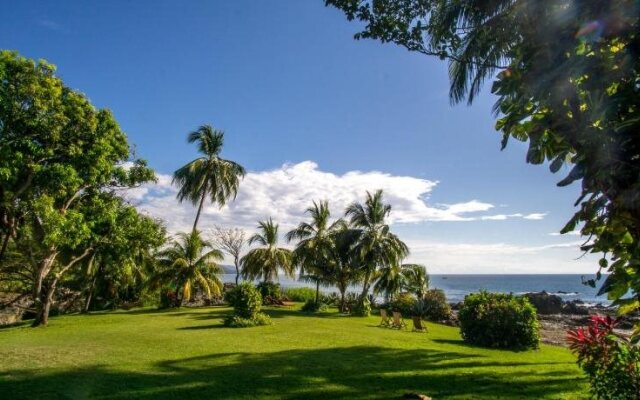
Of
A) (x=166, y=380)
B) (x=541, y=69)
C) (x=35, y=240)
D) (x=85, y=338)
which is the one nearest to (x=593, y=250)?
(x=541, y=69)

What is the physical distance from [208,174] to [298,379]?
89.8 feet

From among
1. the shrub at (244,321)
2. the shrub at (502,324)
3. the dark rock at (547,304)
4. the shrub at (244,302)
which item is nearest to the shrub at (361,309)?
the shrub at (244,321)

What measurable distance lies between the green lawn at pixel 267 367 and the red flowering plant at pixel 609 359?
186 centimetres

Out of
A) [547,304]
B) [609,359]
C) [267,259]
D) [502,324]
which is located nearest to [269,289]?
[267,259]

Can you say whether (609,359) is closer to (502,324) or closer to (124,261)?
(502,324)

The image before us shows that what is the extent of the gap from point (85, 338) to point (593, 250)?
15603 millimetres

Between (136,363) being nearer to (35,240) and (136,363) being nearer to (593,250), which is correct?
(593,250)

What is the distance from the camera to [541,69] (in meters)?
3.27

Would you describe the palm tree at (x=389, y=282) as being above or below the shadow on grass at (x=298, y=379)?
above

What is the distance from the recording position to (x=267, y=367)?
9.62m

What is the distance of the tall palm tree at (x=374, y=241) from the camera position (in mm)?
28578

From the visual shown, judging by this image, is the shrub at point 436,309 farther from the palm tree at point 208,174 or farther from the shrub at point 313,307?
the palm tree at point 208,174

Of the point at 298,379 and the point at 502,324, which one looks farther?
A: the point at 502,324

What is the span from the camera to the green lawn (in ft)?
25.3
